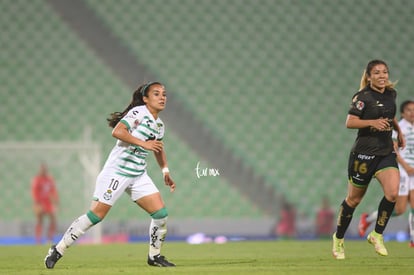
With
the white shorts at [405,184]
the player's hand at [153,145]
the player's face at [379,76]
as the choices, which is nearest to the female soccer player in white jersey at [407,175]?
the white shorts at [405,184]

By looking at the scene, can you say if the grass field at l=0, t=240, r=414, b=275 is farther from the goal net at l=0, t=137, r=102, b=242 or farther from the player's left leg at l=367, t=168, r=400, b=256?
the goal net at l=0, t=137, r=102, b=242

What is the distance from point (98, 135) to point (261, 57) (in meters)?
3.75

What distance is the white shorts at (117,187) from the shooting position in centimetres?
671

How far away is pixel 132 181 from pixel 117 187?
5.8 inches

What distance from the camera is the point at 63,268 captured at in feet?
22.2

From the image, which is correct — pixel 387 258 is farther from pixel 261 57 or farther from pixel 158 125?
pixel 261 57

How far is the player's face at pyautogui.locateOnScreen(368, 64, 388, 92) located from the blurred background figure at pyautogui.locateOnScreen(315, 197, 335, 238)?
7333 millimetres

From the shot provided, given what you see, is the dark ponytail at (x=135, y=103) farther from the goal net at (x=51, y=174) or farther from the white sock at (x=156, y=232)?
the goal net at (x=51, y=174)

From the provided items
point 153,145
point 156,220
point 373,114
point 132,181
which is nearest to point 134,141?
point 153,145

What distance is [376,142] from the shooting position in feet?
23.6

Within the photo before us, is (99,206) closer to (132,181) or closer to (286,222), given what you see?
(132,181)

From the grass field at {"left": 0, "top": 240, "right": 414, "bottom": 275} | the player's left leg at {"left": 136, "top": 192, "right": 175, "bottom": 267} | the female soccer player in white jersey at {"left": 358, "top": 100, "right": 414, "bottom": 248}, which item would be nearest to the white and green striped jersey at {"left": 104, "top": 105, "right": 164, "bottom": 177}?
the player's left leg at {"left": 136, "top": 192, "right": 175, "bottom": 267}

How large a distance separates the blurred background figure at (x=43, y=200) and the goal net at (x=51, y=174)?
1.40ft

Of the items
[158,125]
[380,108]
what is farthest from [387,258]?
[158,125]
